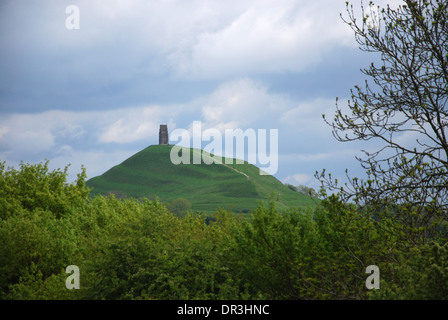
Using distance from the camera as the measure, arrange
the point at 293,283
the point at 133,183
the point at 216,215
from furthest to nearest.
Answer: the point at 133,183
the point at 216,215
the point at 293,283

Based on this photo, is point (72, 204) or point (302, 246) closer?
point (302, 246)

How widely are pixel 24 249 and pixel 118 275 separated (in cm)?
726

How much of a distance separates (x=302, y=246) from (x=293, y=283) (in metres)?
1.42

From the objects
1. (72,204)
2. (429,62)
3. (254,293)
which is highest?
(429,62)

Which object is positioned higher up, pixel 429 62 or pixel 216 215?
pixel 429 62
